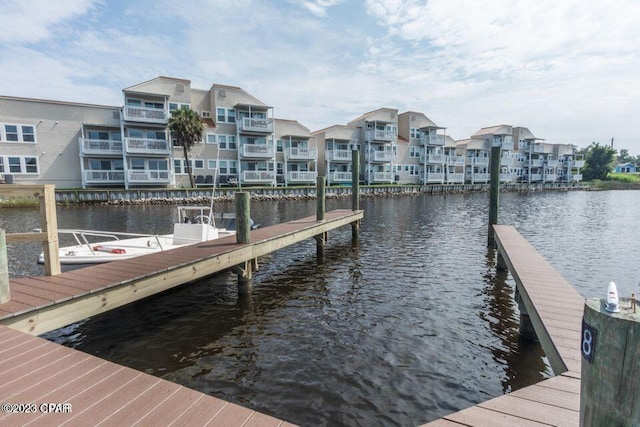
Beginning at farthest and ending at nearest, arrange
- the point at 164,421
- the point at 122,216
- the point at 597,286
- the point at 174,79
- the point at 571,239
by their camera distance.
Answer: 1. the point at 174,79
2. the point at 122,216
3. the point at 571,239
4. the point at 597,286
5. the point at 164,421

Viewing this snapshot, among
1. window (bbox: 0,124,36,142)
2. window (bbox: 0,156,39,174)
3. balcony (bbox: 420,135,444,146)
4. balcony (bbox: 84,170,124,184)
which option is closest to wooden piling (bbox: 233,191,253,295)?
balcony (bbox: 84,170,124,184)

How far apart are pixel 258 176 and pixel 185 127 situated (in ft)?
35.2

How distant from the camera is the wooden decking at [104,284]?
5219 millimetres

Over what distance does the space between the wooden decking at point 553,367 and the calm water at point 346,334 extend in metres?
1.24

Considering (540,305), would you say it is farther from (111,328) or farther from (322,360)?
(111,328)

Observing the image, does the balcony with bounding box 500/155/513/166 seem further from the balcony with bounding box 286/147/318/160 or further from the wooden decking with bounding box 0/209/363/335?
the wooden decking with bounding box 0/209/363/335

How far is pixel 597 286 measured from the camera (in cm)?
1066

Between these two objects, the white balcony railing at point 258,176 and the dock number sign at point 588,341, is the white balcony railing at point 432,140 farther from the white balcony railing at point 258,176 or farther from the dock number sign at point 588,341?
the dock number sign at point 588,341

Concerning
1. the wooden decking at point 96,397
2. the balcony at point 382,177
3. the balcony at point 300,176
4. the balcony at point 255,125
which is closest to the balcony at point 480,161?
the balcony at point 382,177

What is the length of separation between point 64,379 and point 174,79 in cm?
4392

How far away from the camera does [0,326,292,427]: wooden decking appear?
3074mm

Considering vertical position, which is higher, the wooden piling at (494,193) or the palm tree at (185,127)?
the palm tree at (185,127)

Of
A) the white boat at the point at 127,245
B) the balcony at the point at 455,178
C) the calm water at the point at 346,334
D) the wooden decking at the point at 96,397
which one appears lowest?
the calm water at the point at 346,334

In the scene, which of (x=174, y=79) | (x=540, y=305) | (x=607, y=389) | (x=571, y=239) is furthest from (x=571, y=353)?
(x=174, y=79)
